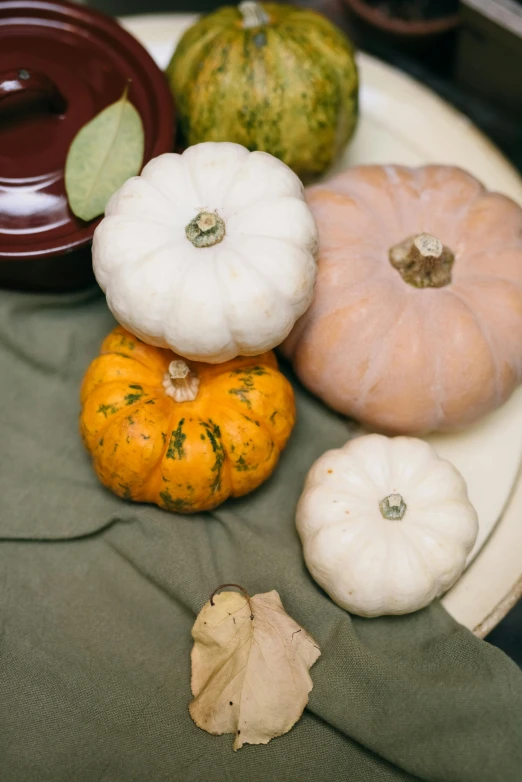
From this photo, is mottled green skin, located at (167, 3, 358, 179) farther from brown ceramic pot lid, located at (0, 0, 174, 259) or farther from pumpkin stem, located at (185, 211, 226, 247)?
pumpkin stem, located at (185, 211, 226, 247)

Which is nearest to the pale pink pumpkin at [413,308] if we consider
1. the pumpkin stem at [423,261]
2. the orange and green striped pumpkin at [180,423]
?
the pumpkin stem at [423,261]

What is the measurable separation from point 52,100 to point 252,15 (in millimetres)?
347

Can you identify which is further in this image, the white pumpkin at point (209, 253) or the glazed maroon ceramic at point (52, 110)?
the glazed maroon ceramic at point (52, 110)

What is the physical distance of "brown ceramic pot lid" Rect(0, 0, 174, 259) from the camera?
42.3 inches

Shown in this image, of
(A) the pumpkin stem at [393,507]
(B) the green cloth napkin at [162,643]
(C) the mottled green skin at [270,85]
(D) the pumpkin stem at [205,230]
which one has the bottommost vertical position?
(B) the green cloth napkin at [162,643]

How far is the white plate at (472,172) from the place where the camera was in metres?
1.06

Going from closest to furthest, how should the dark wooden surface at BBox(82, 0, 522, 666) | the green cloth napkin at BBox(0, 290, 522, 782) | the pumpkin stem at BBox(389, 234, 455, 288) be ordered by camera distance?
the green cloth napkin at BBox(0, 290, 522, 782) → the pumpkin stem at BBox(389, 234, 455, 288) → the dark wooden surface at BBox(82, 0, 522, 666)

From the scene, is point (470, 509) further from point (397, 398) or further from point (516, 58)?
point (516, 58)

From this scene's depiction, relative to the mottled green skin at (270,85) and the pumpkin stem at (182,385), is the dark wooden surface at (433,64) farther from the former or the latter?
the pumpkin stem at (182,385)

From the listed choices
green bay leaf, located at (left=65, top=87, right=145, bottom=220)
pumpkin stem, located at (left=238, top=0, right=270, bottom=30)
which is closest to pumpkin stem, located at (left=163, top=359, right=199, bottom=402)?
green bay leaf, located at (left=65, top=87, right=145, bottom=220)

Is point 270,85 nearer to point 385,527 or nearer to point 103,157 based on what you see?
point 103,157

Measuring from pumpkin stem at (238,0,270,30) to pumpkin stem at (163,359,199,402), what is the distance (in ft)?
1.88

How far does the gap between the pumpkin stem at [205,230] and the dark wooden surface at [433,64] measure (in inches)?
46.1

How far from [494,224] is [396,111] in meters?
0.40
